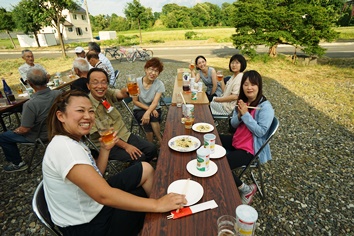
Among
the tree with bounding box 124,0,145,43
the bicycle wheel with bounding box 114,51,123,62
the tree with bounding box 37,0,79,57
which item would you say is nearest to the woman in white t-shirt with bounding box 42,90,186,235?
the bicycle wheel with bounding box 114,51,123,62

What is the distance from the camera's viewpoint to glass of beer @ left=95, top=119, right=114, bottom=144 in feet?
5.90

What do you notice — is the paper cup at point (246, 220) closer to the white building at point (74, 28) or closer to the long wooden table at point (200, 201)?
the long wooden table at point (200, 201)

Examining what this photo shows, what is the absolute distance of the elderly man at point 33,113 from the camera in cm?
275

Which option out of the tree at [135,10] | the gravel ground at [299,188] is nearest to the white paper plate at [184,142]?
the gravel ground at [299,188]

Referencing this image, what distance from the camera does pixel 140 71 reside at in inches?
394

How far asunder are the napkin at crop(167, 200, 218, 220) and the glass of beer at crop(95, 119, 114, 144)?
3.30 ft

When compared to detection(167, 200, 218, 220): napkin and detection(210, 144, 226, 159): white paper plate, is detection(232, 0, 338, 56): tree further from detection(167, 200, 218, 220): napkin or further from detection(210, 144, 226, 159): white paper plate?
detection(167, 200, 218, 220): napkin

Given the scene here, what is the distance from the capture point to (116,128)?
2820mm

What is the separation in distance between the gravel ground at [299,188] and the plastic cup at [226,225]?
1.40 metres

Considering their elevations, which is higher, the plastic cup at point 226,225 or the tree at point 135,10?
the tree at point 135,10

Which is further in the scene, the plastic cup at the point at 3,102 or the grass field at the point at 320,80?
the grass field at the point at 320,80

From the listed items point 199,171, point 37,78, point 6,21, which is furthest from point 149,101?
point 6,21

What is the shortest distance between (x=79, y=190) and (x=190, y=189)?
30.5 inches

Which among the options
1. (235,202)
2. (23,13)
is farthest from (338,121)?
(23,13)
